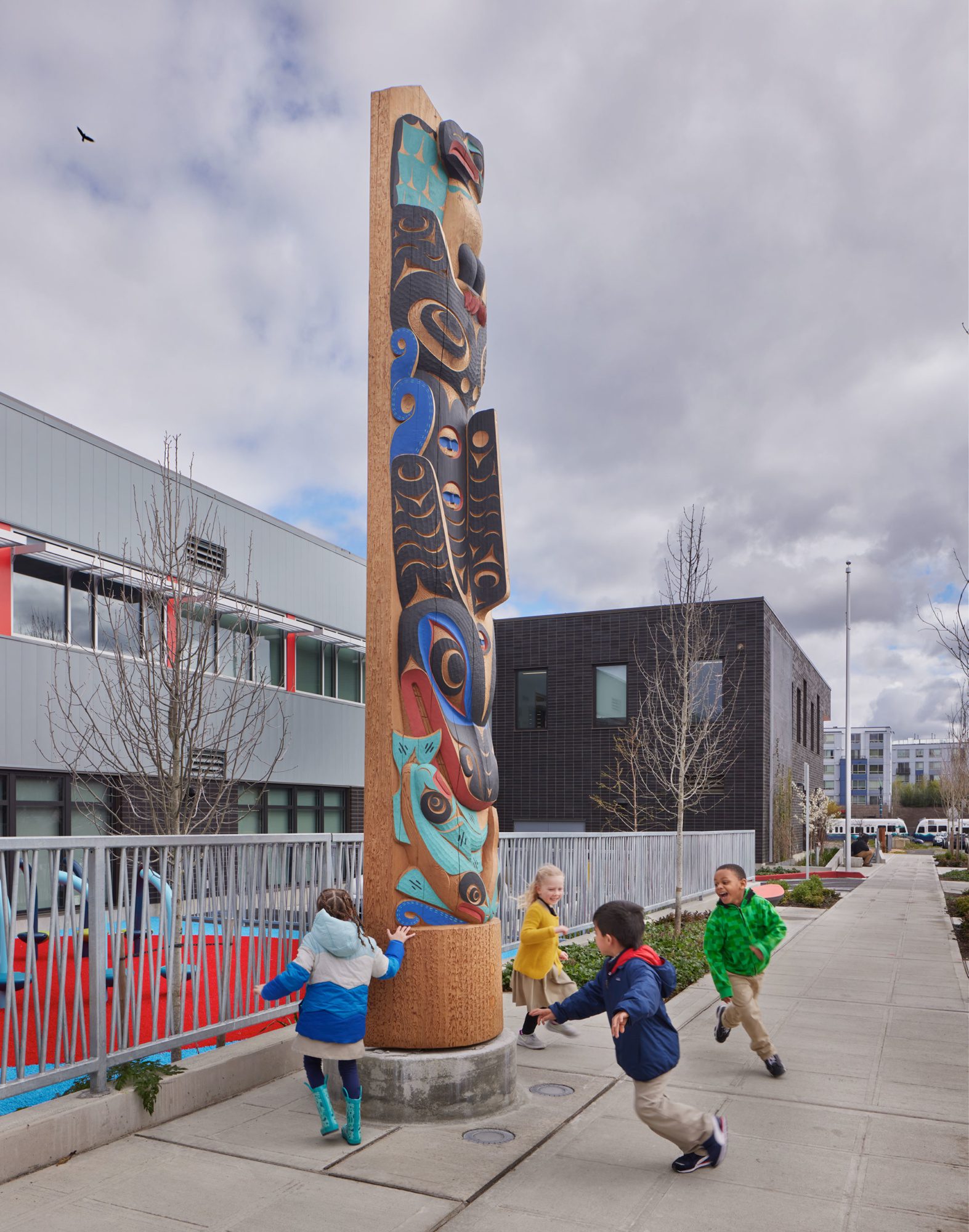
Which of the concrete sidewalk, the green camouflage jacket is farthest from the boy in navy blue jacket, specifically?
the green camouflage jacket

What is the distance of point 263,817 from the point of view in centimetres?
2364

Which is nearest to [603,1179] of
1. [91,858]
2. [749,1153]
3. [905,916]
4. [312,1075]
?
[749,1153]

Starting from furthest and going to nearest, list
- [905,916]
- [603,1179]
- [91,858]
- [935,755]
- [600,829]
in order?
1. [935,755]
2. [600,829]
3. [905,916]
4. [91,858]
5. [603,1179]

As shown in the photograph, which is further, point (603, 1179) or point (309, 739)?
point (309, 739)

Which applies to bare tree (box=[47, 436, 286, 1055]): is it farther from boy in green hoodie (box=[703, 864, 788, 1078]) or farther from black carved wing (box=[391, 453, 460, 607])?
boy in green hoodie (box=[703, 864, 788, 1078])

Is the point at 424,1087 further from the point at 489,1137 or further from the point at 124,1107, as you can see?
the point at 124,1107

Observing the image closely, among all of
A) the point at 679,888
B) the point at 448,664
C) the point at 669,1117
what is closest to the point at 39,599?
the point at 679,888

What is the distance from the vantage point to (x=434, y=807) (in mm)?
6199

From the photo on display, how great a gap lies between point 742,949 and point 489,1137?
8.15ft

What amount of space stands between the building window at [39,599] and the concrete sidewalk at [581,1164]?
487 inches

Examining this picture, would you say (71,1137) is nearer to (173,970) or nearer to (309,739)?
(173,970)

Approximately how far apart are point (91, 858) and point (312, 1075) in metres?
1.70

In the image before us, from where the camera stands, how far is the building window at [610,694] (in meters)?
31.2

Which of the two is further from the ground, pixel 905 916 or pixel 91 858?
pixel 91 858
